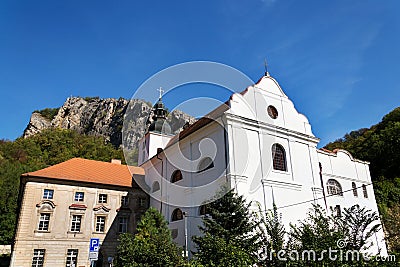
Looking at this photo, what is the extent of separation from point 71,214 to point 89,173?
3.85 meters

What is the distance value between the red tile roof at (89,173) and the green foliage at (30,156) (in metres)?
18.4

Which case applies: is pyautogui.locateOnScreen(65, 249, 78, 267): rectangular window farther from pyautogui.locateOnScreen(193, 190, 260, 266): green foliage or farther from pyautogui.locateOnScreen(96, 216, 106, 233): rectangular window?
pyautogui.locateOnScreen(193, 190, 260, 266): green foliage

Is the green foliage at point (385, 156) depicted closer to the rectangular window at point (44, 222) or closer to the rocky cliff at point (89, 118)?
the rectangular window at point (44, 222)

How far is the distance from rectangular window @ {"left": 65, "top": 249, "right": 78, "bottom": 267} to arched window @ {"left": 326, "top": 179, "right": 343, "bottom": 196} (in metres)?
19.5

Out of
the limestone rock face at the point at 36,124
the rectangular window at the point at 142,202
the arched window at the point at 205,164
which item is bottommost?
the rectangular window at the point at 142,202

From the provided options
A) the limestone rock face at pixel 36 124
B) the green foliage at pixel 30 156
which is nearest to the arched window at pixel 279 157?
the green foliage at pixel 30 156

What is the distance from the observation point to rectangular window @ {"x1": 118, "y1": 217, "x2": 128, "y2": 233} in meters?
25.3

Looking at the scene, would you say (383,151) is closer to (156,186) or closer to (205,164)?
(156,186)

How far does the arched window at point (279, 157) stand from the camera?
2097 cm

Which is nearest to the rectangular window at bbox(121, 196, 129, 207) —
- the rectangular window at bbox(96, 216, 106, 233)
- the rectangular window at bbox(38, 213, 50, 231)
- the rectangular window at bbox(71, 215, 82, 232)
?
the rectangular window at bbox(96, 216, 106, 233)

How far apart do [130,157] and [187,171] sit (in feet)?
72.6

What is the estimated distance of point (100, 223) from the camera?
2450 cm

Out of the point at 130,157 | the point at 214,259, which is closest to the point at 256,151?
the point at 214,259

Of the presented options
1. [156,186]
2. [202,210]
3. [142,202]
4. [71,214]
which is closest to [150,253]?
[202,210]
